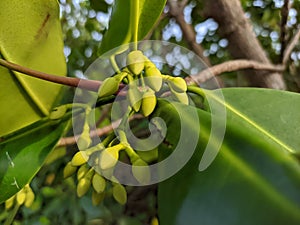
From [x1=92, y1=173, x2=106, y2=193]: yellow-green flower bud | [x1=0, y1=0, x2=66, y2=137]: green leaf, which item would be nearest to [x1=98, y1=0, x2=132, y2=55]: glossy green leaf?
[x1=0, y1=0, x2=66, y2=137]: green leaf

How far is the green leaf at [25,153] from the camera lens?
0.87 meters

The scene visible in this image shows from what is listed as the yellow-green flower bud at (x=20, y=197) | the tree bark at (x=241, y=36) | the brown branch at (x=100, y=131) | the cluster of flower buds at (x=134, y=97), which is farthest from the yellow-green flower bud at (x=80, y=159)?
the tree bark at (x=241, y=36)

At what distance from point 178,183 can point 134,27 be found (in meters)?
0.31

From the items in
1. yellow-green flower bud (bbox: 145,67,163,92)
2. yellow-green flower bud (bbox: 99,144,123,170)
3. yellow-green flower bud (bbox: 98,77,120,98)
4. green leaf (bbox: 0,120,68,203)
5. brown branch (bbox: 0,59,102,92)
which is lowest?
green leaf (bbox: 0,120,68,203)

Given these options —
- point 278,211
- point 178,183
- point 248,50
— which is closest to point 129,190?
point 248,50

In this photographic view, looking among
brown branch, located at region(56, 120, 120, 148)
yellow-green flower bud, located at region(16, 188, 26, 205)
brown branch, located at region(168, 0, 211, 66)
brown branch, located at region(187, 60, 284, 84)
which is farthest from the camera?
brown branch, located at region(168, 0, 211, 66)

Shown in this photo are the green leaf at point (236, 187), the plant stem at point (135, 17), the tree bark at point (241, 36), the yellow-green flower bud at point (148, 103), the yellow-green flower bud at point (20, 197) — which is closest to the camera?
the green leaf at point (236, 187)

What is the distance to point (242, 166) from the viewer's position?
50 centimetres

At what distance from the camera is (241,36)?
1.74m

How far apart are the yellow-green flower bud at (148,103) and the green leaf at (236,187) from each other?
0.07 metres

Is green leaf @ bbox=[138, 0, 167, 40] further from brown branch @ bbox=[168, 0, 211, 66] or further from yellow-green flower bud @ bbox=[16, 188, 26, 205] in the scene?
brown branch @ bbox=[168, 0, 211, 66]

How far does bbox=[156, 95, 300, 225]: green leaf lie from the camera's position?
0.43 m

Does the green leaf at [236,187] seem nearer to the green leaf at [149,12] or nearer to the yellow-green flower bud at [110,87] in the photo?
the yellow-green flower bud at [110,87]

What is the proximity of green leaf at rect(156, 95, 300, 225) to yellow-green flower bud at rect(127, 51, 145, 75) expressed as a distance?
0.12 meters
